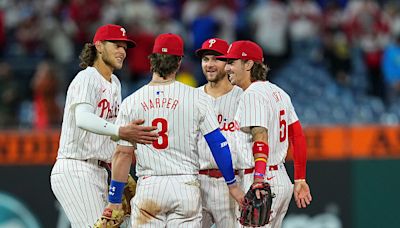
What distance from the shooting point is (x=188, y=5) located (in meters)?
16.8

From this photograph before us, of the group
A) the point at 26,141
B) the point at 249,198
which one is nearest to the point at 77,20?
the point at 26,141

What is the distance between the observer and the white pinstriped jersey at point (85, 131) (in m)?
7.91

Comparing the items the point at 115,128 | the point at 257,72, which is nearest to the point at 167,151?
the point at 115,128

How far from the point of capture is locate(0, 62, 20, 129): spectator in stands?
45.9 feet

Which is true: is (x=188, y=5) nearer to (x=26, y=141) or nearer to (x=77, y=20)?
(x=77, y=20)

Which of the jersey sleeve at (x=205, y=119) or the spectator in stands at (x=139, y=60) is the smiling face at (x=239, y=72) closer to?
the jersey sleeve at (x=205, y=119)

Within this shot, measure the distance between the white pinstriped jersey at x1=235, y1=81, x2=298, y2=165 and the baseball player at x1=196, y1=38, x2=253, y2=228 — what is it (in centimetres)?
43

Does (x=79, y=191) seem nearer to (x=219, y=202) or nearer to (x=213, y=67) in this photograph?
(x=219, y=202)

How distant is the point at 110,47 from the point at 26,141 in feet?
15.7

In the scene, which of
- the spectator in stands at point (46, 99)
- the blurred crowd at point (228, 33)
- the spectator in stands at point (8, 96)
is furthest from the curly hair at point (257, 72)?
the blurred crowd at point (228, 33)

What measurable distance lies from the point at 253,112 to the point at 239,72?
1.57 feet

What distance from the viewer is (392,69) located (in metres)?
15.1

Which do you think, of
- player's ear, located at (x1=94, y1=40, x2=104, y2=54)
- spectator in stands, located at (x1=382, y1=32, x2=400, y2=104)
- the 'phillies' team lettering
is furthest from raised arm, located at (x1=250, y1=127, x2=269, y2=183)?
spectator in stands, located at (x1=382, y1=32, x2=400, y2=104)

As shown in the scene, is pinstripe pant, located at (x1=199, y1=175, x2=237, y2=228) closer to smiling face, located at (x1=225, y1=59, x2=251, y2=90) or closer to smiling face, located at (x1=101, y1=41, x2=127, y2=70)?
smiling face, located at (x1=225, y1=59, x2=251, y2=90)
